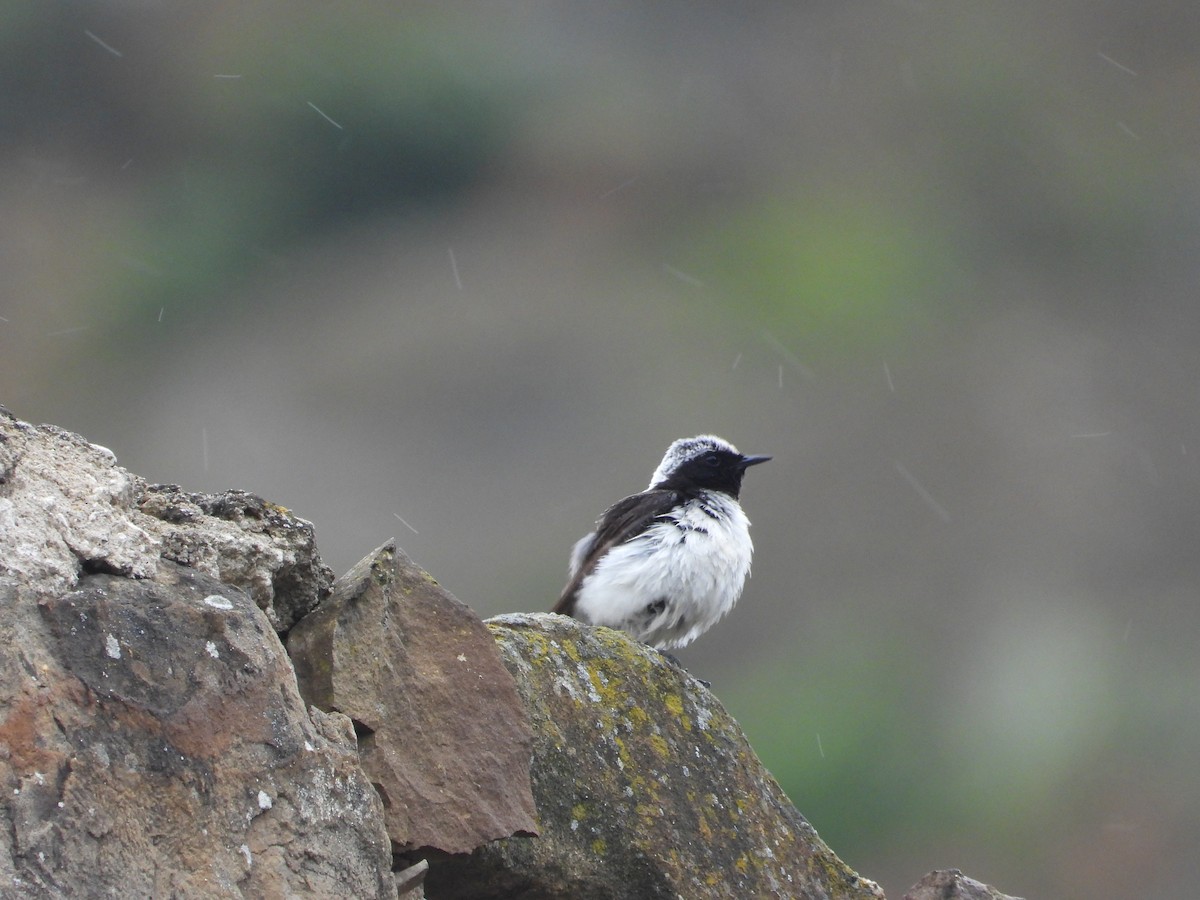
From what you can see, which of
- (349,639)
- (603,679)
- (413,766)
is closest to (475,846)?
(413,766)

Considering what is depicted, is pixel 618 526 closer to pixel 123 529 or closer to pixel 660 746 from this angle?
pixel 660 746

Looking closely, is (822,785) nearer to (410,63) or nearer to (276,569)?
(276,569)

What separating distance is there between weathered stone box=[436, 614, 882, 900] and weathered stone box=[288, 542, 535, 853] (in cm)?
14

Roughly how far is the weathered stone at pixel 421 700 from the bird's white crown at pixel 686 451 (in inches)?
195

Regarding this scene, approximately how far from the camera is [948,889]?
5387 millimetres

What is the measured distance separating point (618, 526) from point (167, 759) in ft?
17.2

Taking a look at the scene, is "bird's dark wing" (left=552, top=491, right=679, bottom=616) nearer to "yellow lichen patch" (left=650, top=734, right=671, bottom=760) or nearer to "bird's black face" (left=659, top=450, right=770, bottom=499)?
"bird's black face" (left=659, top=450, right=770, bottom=499)

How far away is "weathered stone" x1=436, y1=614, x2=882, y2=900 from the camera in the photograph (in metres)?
4.65

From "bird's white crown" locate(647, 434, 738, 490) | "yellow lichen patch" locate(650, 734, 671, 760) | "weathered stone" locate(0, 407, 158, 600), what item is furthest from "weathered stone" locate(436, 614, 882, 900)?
"bird's white crown" locate(647, 434, 738, 490)

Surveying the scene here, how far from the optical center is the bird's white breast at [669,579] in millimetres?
8414

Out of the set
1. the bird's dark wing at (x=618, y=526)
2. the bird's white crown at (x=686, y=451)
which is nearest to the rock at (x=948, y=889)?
the bird's dark wing at (x=618, y=526)

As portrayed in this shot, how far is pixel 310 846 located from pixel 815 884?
1879 millimetres

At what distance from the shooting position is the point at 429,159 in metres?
68.8

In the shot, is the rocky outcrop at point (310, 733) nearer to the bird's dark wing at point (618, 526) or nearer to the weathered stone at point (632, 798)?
the weathered stone at point (632, 798)
